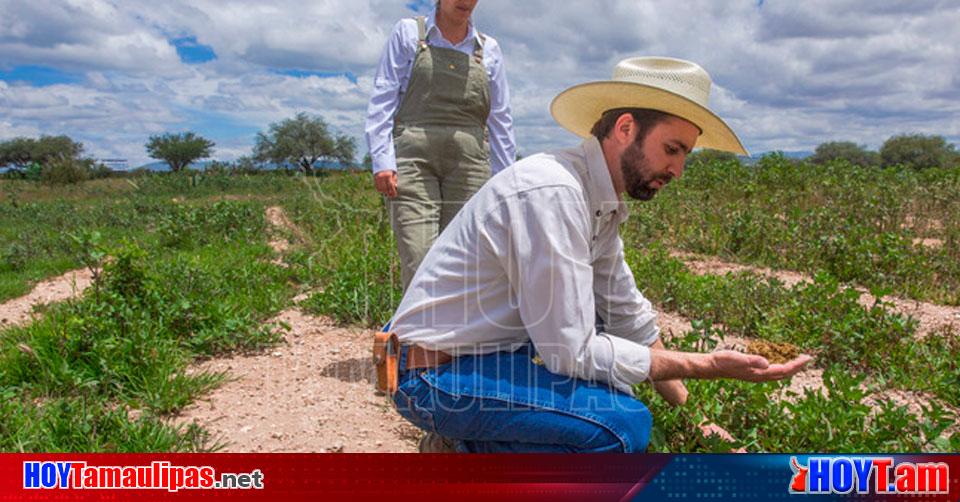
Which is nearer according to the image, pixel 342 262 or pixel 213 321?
pixel 213 321

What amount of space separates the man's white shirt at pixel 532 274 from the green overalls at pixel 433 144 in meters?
1.16

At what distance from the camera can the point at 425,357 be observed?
7.43ft

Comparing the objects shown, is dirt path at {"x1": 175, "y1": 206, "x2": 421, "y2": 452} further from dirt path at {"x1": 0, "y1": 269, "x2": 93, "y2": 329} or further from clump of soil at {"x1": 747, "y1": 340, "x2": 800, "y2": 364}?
dirt path at {"x1": 0, "y1": 269, "x2": 93, "y2": 329}

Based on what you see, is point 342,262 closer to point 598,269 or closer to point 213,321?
point 213,321

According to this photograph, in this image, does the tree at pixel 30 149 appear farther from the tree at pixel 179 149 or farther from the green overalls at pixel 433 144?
the green overalls at pixel 433 144

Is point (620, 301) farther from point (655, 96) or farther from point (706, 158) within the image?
point (706, 158)

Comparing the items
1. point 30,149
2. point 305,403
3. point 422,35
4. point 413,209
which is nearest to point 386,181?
point 413,209

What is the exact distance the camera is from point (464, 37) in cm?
357

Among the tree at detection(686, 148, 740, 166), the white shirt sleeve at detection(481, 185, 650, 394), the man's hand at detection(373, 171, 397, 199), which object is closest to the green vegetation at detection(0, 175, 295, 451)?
the man's hand at detection(373, 171, 397, 199)

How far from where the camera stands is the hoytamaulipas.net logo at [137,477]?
2436mm

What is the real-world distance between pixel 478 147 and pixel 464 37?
1.81 ft

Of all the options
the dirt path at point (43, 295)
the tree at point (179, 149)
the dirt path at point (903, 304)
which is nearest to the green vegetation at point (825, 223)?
the dirt path at point (903, 304)

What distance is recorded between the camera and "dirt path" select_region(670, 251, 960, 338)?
4.48 metres

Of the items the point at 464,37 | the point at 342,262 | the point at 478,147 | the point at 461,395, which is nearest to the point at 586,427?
the point at 461,395
